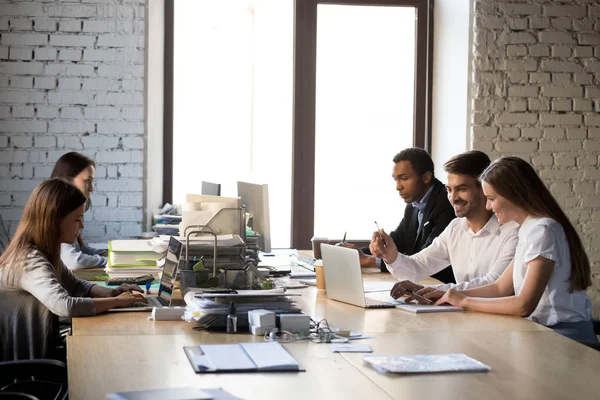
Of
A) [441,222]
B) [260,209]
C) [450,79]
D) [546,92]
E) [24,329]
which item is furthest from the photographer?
[450,79]

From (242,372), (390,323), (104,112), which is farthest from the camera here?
(104,112)

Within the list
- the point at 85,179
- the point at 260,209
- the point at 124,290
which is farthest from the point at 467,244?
the point at 85,179

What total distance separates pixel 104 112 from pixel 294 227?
153cm

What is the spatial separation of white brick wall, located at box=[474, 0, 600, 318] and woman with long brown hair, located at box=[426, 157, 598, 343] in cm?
247

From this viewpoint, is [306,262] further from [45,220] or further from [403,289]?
[45,220]

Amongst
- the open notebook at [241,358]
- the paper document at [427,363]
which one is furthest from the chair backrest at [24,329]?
the paper document at [427,363]

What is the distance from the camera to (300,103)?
5930 mm

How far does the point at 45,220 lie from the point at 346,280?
1.09 m

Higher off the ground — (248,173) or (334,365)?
(248,173)

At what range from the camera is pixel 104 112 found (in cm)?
525

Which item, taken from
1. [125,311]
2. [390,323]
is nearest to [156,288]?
[125,311]

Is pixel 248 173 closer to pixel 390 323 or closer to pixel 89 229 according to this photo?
pixel 89 229

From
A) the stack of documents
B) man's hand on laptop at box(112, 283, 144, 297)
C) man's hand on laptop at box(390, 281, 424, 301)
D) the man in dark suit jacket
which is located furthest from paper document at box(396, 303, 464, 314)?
the stack of documents

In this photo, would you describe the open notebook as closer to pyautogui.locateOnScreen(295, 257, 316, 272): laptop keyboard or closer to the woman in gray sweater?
the woman in gray sweater
